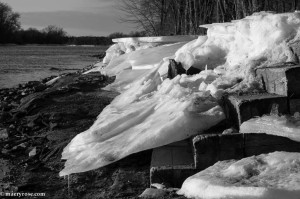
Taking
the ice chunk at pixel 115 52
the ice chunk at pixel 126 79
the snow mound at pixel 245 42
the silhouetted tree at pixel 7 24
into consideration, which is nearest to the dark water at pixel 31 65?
the ice chunk at pixel 115 52

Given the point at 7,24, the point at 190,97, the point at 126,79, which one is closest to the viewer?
the point at 190,97

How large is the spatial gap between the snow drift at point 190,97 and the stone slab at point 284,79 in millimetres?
309

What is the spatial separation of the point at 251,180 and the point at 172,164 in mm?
1145

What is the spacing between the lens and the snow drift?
441cm

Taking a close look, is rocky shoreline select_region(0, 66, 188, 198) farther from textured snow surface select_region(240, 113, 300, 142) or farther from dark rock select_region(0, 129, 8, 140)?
textured snow surface select_region(240, 113, 300, 142)

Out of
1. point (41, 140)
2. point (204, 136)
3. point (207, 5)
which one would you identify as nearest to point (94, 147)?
point (204, 136)

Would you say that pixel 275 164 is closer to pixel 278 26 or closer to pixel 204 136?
pixel 204 136

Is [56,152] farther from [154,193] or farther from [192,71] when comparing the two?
[154,193]

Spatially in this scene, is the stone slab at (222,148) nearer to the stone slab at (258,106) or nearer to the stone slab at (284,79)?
the stone slab at (258,106)

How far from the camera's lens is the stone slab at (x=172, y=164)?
384 cm

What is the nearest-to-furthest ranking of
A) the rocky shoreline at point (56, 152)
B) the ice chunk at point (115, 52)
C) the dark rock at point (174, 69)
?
the rocky shoreline at point (56, 152)
the dark rock at point (174, 69)
the ice chunk at point (115, 52)

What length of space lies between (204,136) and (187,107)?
79 cm

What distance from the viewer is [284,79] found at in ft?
13.5

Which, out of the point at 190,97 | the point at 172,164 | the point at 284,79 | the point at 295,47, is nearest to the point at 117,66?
the point at 190,97
